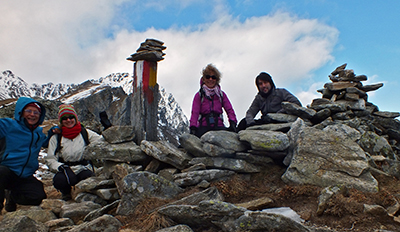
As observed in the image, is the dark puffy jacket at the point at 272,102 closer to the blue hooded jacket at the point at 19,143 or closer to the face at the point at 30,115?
the face at the point at 30,115

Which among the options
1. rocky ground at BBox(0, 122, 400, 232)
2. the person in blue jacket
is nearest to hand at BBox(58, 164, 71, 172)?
the person in blue jacket

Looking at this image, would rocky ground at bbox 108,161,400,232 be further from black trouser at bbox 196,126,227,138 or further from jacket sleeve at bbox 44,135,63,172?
jacket sleeve at bbox 44,135,63,172

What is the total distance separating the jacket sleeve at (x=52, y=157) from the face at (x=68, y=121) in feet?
1.50

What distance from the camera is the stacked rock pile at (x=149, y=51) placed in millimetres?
8562

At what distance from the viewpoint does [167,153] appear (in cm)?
743

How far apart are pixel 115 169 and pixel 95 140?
6.82 feet

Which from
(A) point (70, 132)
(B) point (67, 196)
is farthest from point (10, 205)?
(A) point (70, 132)

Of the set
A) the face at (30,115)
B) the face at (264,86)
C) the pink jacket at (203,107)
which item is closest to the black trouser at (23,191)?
the face at (30,115)

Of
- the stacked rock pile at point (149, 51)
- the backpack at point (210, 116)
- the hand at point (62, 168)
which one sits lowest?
the hand at point (62, 168)

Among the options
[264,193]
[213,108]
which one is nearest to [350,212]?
[264,193]

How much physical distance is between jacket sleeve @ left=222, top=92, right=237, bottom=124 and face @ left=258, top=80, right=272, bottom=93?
1258 mm

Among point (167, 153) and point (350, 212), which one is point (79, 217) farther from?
point (350, 212)

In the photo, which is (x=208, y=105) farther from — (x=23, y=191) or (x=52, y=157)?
(x=23, y=191)

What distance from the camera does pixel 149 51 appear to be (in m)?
8.62
